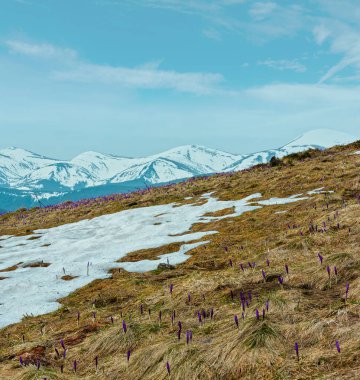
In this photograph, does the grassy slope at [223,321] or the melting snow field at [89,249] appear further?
the melting snow field at [89,249]

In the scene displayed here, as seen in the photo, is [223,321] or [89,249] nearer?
[223,321]

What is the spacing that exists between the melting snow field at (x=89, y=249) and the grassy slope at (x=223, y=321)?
0.82 m

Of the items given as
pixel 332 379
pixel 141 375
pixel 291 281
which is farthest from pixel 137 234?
pixel 332 379

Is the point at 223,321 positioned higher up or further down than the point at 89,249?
further down

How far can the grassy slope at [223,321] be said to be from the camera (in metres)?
4.13

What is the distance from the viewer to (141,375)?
442cm

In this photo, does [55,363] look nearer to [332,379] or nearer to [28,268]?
[332,379]

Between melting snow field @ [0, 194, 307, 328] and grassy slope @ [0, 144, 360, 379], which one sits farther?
melting snow field @ [0, 194, 307, 328]

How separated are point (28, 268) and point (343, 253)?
10639mm

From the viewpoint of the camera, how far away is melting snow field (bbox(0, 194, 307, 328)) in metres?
9.51

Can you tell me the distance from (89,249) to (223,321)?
33.4ft

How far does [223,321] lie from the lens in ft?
17.9

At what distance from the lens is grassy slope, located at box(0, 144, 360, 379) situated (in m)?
4.13

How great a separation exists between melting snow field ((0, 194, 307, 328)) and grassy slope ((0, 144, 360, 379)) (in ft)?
2.68
